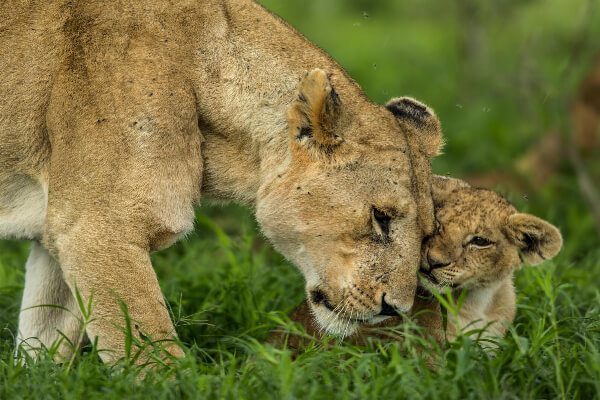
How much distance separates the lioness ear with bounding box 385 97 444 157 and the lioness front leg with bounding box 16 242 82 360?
207cm

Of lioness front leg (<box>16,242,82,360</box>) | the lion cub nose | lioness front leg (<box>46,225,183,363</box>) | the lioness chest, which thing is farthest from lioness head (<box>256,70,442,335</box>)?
lioness front leg (<box>16,242,82,360</box>)

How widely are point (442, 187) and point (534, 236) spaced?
1.89 feet

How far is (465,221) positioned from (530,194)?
4316 mm

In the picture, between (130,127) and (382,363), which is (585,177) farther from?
(130,127)

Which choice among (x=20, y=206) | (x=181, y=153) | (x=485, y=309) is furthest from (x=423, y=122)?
(x=20, y=206)

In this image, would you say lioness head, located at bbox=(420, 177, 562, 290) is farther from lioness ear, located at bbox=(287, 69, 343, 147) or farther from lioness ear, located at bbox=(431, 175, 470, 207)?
lioness ear, located at bbox=(287, 69, 343, 147)

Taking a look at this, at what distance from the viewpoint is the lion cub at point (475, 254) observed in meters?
4.67

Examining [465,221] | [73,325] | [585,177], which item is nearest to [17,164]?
[73,325]

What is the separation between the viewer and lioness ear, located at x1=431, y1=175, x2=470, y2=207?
493 centimetres

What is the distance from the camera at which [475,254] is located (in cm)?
477

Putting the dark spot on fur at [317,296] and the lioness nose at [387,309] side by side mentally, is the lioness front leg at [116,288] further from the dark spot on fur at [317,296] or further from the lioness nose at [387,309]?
the lioness nose at [387,309]

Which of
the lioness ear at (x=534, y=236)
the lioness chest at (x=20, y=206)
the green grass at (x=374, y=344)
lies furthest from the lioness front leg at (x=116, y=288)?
the lioness ear at (x=534, y=236)

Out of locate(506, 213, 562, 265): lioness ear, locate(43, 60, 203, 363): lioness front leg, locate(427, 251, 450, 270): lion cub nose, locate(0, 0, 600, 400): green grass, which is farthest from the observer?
locate(506, 213, 562, 265): lioness ear

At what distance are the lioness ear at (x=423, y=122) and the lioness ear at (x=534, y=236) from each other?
0.58m
